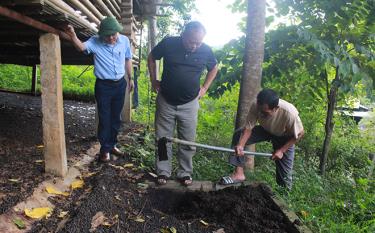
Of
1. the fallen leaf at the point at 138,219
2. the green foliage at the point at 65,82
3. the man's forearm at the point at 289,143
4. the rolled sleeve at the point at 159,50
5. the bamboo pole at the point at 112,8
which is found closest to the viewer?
the fallen leaf at the point at 138,219

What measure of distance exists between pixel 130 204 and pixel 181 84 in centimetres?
154

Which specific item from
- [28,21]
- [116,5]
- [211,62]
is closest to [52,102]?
[28,21]

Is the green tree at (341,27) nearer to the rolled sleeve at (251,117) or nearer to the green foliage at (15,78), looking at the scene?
the rolled sleeve at (251,117)

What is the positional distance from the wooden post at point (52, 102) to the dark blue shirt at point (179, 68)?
1193 millimetres

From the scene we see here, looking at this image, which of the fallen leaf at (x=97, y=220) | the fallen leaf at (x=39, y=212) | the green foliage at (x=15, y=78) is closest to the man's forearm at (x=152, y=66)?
the fallen leaf at (x=97, y=220)

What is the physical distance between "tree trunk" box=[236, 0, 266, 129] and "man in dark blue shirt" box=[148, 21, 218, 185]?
1.88 feet

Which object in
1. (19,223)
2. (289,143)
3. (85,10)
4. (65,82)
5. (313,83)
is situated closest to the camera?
(19,223)

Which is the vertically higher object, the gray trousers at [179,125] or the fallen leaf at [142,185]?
the gray trousers at [179,125]

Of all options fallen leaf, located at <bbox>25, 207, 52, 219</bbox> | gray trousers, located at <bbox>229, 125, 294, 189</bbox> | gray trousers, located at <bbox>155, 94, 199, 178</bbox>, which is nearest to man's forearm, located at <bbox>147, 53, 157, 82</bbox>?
gray trousers, located at <bbox>155, 94, 199, 178</bbox>

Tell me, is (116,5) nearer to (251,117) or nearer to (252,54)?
(252,54)

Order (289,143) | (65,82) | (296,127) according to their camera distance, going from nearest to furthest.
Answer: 1. (296,127)
2. (289,143)
3. (65,82)

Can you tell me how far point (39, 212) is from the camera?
347 cm

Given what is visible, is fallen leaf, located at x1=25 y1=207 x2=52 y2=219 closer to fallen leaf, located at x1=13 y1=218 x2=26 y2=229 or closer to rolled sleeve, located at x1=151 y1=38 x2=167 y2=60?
fallen leaf, located at x1=13 y1=218 x2=26 y2=229

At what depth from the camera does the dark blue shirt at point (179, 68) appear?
4324 mm
